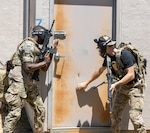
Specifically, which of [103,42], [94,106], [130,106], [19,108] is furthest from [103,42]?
[19,108]

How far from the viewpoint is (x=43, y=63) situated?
19.2ft

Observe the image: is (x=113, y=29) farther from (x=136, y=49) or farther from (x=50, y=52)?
(x=50, y=52)

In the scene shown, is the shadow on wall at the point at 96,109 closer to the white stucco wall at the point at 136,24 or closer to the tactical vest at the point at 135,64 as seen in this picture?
the white stucco wall at the point at 136,24

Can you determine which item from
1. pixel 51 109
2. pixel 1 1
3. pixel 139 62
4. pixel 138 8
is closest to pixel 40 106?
pixel 51 109

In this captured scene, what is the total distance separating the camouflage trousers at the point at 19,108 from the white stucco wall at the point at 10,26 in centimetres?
247

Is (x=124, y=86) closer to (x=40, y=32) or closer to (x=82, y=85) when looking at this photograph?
(x=82, y=85)

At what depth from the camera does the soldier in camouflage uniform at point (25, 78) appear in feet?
19.1

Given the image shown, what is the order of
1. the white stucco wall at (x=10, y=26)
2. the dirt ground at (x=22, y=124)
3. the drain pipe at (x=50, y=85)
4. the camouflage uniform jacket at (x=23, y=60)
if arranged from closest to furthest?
1. the camouflage uniform jacket at (x=23, y=60)
2. the drain pipe at (x=50, y=85)
3. the dirt ground at (x=22, y=124)
4. the white stucco wall at (x=10, y=26)

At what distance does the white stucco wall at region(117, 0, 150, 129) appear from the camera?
6488mm

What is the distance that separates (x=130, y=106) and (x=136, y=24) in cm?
134

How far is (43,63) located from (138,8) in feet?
5.91

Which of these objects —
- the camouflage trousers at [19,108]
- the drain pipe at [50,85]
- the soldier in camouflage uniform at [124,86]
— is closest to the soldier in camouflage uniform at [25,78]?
the camouflage trousers at [19,108]

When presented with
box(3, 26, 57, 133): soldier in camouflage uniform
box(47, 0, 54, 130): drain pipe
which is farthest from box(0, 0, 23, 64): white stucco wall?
box(3, 26, 57, 133): soldier in camouflage uniform

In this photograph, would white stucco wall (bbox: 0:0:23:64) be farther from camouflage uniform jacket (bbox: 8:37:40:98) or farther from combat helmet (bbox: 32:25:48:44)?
combat helmet (bbox: 32:25:48:44)
